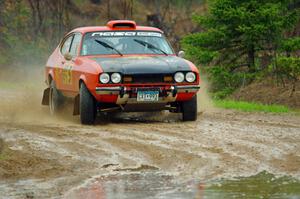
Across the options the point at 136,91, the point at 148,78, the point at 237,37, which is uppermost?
the point at 237,37

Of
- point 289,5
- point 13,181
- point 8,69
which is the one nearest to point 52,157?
point 13,181

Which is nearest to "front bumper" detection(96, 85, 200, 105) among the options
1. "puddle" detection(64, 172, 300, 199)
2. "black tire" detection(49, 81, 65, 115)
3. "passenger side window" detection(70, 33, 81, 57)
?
"passenger side window" detection(70, 33, 81, 57)

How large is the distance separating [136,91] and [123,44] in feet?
5.51

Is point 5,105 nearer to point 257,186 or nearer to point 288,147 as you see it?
point 288,147

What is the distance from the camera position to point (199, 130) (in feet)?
41.0

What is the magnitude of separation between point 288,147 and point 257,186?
8.34 ft

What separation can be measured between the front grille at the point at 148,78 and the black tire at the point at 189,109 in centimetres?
75

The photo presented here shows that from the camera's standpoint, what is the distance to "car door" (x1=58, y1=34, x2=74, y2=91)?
15.0 metres

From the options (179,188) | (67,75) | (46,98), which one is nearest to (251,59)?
(46,98)

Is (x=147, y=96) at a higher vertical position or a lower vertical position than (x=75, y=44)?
lower

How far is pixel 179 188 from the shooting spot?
790cm

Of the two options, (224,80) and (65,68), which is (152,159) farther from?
(224,80)

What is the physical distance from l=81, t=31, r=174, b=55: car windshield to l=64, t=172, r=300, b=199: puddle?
634 centimetres

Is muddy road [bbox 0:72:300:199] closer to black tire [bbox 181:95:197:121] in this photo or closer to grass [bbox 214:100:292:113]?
black tire [bbox 181:95:197:121]
